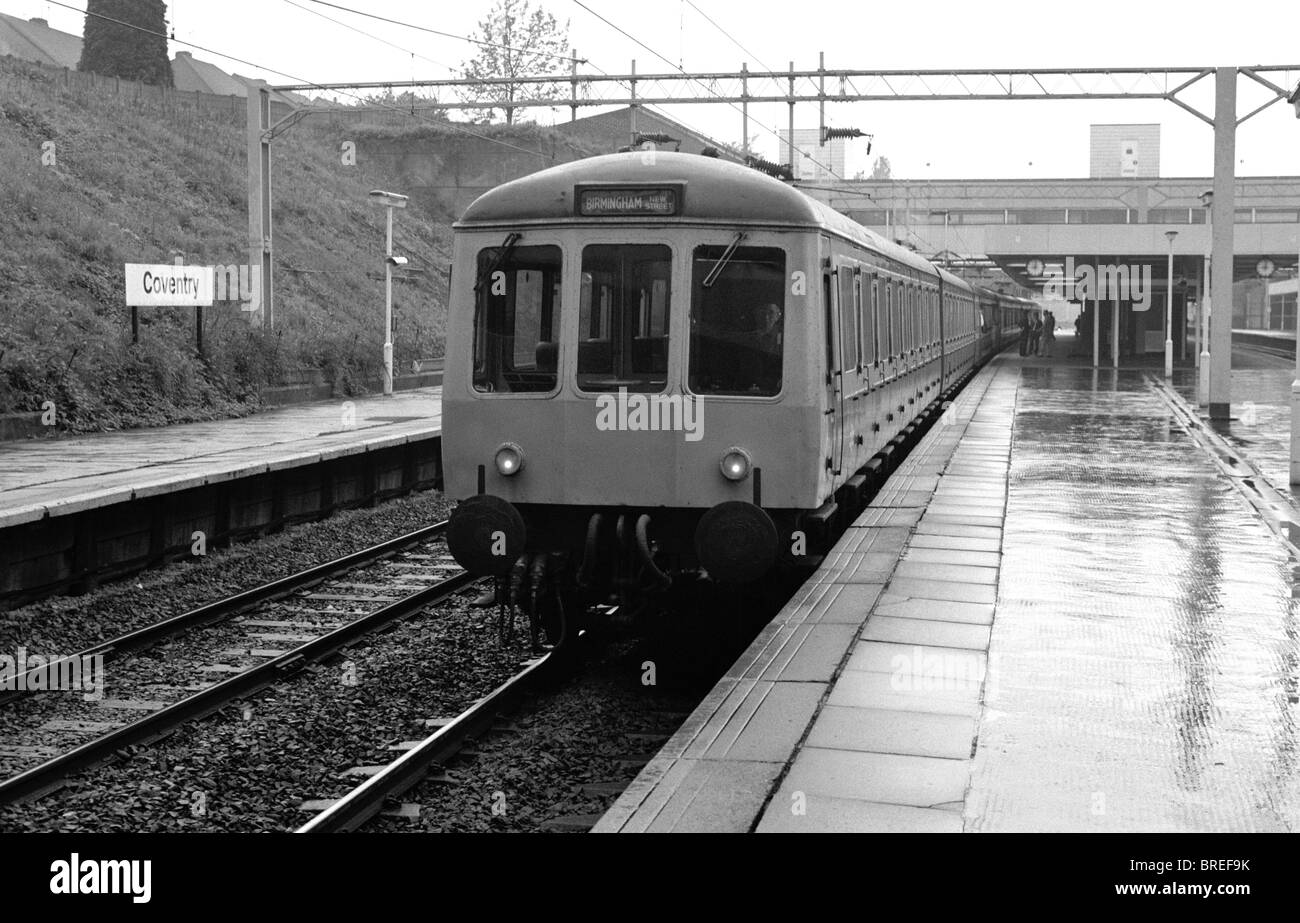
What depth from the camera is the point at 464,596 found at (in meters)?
12.4

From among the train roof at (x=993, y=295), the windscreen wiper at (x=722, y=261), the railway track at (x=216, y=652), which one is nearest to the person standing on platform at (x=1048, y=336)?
the train roof at (x=993, y=295)

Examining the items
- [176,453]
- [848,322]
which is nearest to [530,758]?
[848,322]

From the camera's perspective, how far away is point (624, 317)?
9.13 metres

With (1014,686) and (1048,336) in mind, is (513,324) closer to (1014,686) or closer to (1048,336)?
(1014,686)

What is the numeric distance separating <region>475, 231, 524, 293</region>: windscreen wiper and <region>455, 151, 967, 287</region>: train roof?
11cm

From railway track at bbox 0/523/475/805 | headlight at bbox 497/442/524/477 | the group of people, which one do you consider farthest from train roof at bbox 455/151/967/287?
the group of people

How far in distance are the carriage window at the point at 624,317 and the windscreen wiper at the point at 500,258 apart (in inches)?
17.8

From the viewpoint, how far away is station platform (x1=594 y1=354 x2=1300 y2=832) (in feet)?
18.7

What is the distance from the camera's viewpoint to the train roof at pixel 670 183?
9.02 meters

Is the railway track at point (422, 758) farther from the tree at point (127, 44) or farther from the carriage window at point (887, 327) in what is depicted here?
the tree at point (127, 44)

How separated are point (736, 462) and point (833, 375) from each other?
4.08 ft

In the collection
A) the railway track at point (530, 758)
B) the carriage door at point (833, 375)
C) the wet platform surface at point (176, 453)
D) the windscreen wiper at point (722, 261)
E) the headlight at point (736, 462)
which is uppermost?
the windscreen wiper at point (722, 261)
